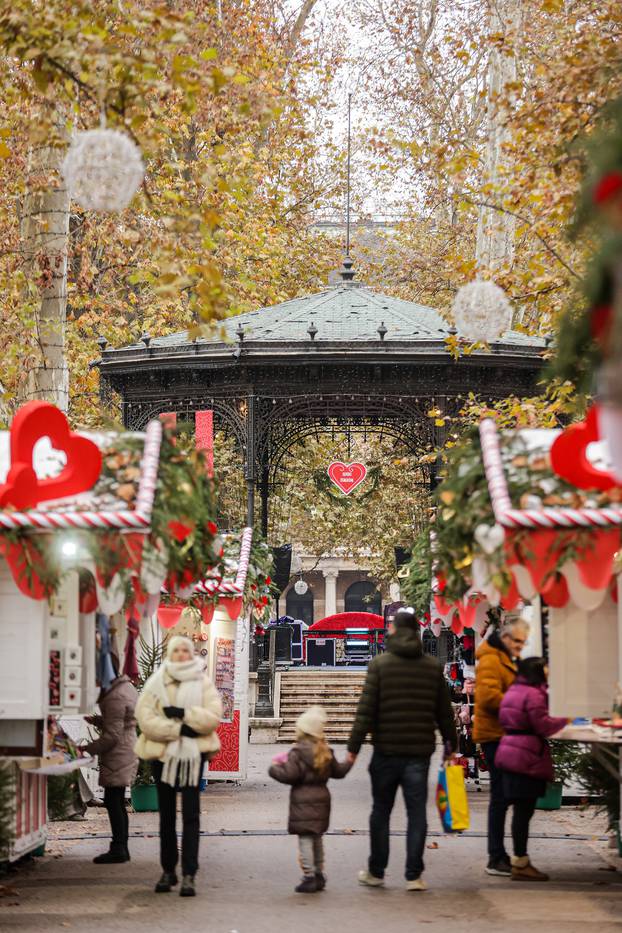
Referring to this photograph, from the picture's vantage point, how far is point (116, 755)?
11.3 meters

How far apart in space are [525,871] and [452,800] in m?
0.71

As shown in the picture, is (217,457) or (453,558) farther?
(217,457)

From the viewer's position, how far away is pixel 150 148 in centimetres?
1081

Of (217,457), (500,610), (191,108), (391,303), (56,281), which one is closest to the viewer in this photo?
(191,108)

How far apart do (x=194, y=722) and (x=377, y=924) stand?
67.8 inches

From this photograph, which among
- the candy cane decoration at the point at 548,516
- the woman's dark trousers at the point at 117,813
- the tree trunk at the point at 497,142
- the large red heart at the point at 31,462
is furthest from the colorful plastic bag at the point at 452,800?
the tree trunk at the point at 497,142

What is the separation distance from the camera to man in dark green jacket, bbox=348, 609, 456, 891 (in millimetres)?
9906

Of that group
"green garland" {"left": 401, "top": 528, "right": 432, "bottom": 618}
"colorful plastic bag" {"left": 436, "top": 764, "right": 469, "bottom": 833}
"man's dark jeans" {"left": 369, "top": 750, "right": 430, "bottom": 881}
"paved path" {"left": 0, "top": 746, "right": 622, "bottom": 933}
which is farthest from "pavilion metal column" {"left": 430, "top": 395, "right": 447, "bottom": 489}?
"man's dark jeans" {"left": 369, "top": 750, "right": 430, "bottom": 881}

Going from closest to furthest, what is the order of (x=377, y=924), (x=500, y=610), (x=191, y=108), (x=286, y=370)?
(x=377, y=924), (x=191, y=108), (x=500, y=610), (x=286, y=370)

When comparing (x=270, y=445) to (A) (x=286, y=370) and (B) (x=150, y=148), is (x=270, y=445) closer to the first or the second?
(A) (x=286, y=370)

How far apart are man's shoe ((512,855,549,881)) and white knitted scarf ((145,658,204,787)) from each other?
238 cm

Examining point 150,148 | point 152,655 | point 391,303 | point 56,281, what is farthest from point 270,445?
point 150,148

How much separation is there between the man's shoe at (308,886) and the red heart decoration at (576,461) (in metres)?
3.16

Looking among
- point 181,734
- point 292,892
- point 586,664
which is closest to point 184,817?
point 181,734
